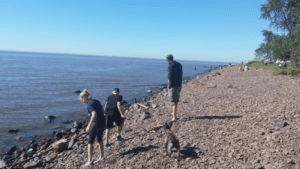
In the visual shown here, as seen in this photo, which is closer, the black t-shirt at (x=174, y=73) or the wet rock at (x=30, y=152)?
the black t-shirt at (x=174, y=73)

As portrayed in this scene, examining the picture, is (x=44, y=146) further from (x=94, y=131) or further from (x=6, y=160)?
(x=94, y=131)

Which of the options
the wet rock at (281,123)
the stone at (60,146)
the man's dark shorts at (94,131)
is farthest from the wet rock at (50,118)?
the wet rock at (281,123)

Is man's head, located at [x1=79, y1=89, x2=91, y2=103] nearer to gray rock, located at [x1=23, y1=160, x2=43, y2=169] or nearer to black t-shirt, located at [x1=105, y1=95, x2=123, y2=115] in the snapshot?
black t-shirt, located at [x1=105, y1=95, x2=123, y2=115]

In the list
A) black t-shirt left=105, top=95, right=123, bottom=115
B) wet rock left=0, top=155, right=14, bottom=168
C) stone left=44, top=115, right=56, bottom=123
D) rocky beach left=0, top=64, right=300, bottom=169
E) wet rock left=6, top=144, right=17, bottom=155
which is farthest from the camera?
stone left=44, top=115, right=56, bottom=123

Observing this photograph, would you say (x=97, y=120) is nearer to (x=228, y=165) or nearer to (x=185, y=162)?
(x=185, y=162)

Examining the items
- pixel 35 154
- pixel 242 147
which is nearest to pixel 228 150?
pixel 242 147

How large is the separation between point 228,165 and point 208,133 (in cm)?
187

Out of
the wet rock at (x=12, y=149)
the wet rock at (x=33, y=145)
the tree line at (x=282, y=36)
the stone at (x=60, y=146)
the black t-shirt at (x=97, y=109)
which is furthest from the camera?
the tree line at (x=282, y=36)

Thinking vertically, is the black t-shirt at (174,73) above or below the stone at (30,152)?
above

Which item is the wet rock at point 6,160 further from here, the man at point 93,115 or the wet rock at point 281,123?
the wet rock at point 281,123

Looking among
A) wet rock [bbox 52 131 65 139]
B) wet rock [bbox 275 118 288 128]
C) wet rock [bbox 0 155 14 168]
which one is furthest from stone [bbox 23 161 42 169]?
wet rock [bbox 275 118 288 128]

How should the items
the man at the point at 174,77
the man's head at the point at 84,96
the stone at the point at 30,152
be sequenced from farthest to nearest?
the stone at the point at 30,152 → the man at the point at 174,77 → the man's head at the point at 84,96

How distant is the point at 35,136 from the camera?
10906 mm

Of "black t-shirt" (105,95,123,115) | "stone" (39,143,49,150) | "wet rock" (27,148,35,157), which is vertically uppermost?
"black t-shirt" (105,95,123,115)
